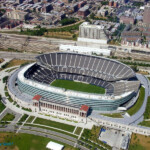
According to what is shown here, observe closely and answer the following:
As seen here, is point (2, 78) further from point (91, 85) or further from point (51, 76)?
point (91, 85)

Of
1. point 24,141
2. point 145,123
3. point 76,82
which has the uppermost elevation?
point 76,82

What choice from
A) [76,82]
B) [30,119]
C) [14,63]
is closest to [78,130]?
[30,119]

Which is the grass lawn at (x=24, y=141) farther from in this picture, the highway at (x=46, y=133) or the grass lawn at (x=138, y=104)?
the grass lawn at (x=138, y=104)

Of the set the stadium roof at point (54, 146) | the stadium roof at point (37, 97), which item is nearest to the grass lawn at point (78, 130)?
the stadium roof at point (54, 146)

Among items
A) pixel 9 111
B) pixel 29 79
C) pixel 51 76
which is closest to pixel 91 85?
pixel 51 76

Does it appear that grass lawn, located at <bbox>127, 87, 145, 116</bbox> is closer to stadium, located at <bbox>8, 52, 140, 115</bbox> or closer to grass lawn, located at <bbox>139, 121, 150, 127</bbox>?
stadium, located at <bbox>8, 52, 140, 115</bbox>

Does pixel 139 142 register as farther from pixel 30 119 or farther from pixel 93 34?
pixel 93 34

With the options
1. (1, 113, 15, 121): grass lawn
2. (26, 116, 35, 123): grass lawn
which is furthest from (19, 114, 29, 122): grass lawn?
(1, 113, 15, 121): grass lawn
